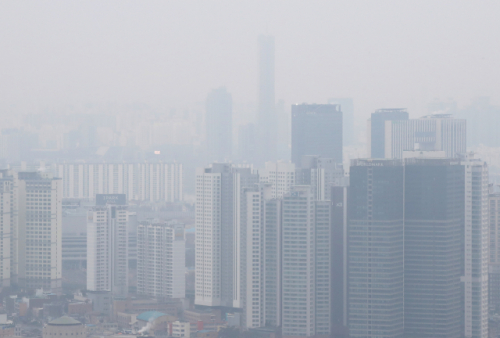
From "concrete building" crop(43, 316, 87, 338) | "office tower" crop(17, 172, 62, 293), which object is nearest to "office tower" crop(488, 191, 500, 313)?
"concrete building" crop(43, 316, 87, 338)

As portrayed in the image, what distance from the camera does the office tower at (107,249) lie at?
40.5 feet

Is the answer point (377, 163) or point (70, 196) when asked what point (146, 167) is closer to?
point (70, 196)

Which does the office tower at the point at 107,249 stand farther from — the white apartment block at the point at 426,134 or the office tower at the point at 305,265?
the white apartment block at the point at 426,134

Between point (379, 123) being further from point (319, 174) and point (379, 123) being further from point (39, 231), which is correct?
point (39, 231)

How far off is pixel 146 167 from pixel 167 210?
1.38 m

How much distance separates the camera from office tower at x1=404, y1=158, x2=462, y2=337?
9.61 metres

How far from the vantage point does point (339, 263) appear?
998 cm

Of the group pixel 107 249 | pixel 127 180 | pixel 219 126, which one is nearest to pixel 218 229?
pixel 107 249

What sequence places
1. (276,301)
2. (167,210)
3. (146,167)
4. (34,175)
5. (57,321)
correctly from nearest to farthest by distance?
1. (57,321)
2. (276,301)
3. (34,175)
4. (167,210)
5. (146,167)

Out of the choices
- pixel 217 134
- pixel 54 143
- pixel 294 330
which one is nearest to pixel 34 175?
pixel 54 143

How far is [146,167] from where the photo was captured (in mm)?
17406

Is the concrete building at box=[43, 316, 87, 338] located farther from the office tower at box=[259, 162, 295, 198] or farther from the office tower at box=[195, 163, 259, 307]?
the office tower at box=[259, 162, 295, 198]

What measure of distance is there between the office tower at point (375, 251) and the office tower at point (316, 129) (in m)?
6.14

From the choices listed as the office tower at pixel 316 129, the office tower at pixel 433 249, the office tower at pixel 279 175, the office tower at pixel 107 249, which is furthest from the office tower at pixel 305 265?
the office tower at pixel 316 129
